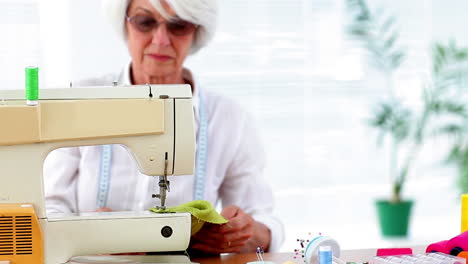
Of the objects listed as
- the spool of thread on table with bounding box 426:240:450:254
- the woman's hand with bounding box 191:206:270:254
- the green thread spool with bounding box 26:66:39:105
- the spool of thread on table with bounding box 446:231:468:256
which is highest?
the green thread spool with bounding box 26:66:39:105

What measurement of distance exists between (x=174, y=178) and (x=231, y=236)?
0.43 m

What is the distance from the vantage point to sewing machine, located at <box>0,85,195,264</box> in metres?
1.94

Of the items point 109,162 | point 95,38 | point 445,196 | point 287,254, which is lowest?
point 445,196

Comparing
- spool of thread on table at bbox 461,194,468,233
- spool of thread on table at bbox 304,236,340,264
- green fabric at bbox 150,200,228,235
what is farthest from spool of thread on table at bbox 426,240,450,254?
green fabric at bbox 150,200,228,235

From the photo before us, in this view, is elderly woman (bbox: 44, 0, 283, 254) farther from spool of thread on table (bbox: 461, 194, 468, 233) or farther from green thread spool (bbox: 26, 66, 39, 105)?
green thread spool (bbox: 26, 66, 39, 105)

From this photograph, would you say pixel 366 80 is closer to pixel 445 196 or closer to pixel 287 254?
pixel 445 196

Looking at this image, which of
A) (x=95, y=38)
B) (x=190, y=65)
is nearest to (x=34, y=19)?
(x=95, y=38)

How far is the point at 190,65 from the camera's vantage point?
211 inches

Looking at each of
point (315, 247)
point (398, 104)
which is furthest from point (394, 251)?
point (398, 104)

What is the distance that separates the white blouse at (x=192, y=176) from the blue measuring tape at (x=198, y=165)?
0.5 inches

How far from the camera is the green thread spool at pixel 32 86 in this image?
76.2 inches

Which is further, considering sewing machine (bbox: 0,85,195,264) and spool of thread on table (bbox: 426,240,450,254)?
spool of thread on table (bbox: 426,240,450,254)

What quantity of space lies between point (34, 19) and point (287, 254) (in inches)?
125

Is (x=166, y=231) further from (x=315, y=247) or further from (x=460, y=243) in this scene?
(x=460, y=243)
